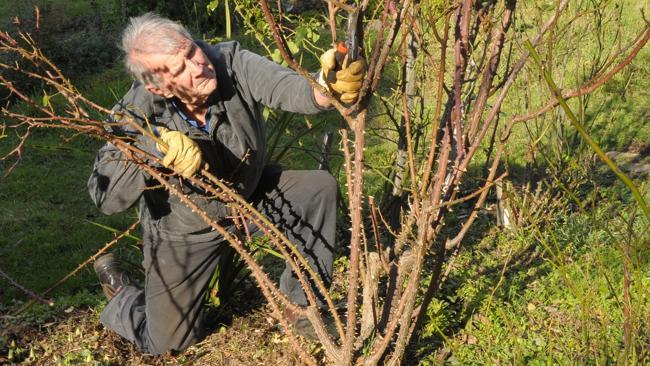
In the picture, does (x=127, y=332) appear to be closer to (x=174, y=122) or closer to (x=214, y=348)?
(x=214, y=348)

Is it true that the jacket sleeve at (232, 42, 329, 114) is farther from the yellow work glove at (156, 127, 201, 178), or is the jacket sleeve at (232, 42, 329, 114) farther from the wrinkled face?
the yellow work glove at (156, 127, 201, 178)

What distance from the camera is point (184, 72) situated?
309cm

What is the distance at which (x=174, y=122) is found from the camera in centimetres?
325

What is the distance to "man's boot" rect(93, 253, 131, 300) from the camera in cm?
389

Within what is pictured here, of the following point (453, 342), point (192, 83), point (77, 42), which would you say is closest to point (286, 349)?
point (453, 342)

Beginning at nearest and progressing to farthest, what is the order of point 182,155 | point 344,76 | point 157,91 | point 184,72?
point 344,76, point 182,155, point 184,72, point 157,91

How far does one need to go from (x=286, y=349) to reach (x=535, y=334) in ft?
3.85

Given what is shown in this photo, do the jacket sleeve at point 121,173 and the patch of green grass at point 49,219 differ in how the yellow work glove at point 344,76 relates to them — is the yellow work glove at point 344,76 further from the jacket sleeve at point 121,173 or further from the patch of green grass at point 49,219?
the patch of green grass at point 49,219

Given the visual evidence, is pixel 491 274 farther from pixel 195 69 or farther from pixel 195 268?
pixel 195 69

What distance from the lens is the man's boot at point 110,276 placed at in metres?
3.89

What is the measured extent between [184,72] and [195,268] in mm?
1004

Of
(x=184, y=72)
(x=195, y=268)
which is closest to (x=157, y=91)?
(x=184, y=72)

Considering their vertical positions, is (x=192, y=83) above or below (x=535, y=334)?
above

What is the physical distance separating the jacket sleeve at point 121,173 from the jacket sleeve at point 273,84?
1.52 ft
